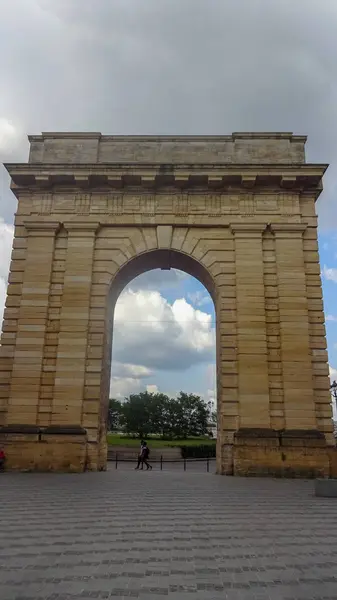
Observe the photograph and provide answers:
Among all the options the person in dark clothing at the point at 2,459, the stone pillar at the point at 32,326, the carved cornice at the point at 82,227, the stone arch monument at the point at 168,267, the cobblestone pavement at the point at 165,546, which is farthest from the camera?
the carved cornice at the point at 82,227

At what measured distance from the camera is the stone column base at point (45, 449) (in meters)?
16.1

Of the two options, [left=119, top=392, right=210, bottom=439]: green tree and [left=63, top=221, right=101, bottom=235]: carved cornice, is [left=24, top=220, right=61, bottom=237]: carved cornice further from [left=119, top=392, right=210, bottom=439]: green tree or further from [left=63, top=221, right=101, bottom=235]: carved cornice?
[left=119, top=392, right=210, bottom=439]: green tree

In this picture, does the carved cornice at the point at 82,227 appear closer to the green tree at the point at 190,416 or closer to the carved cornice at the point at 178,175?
the carved cornice at the point at 178,175

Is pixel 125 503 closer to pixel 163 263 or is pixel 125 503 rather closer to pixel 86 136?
pixel 163 263

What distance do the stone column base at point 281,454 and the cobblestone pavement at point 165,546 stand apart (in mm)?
4898

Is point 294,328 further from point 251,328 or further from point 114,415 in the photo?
point 114,415

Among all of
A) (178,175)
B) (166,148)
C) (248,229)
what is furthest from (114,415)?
(178,175)

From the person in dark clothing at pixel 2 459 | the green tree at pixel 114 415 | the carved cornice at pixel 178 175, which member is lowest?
the person in dark clothing at pixel 2 459

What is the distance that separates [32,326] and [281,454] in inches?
419

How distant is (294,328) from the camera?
17469mm

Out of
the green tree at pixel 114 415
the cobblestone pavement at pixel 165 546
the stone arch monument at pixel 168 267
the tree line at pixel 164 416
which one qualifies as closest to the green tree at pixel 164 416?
the tree line at pixel 164 416

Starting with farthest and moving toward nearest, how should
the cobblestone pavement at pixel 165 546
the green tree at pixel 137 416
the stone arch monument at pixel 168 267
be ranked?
the green tree at pixel 137 416 < the stone arch monument at pixel 168 267 < the cobblestone pavement at pixel 165 546

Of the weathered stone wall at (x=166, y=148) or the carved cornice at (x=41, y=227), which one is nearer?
the carved cornice at (x=41, y=227)

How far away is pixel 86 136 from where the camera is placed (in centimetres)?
2038
